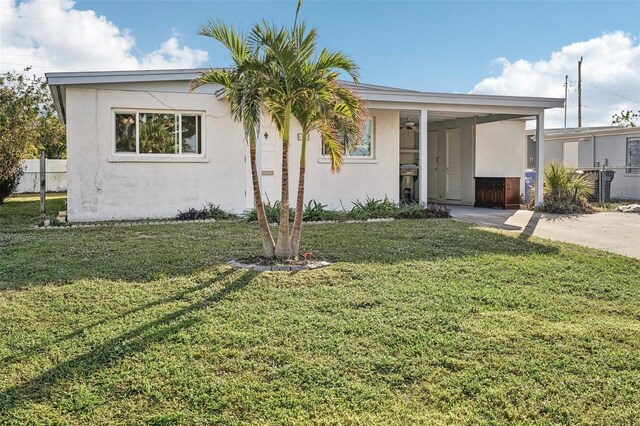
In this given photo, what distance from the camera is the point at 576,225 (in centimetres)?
1130

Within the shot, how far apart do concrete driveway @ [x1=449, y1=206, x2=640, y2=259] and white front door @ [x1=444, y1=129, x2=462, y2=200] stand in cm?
271

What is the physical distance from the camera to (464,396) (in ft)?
11.4

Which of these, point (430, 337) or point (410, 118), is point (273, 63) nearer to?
point (430, 337)

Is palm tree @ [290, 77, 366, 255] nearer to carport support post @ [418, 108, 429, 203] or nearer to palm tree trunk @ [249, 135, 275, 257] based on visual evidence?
palm tree trunk @ [249, 135, 275, 257]

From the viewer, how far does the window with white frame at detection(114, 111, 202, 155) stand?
12.4 meters

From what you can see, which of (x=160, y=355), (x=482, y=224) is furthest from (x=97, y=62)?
(x=160, y=355)

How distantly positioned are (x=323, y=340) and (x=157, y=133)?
9499 millimetres

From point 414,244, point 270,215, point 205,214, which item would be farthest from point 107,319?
point 205,214

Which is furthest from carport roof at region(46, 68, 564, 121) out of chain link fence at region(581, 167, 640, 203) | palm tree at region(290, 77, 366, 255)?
palm tree at region(290, 77, 366, 255)

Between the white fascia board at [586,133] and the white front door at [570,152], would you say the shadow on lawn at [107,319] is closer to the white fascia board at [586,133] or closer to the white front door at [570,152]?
the white fascia board at [586,133]

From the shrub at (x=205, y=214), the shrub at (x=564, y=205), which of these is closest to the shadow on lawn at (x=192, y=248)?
the shrub at (x=205, y=214)

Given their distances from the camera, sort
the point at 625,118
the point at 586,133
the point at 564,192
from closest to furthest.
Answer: the point at 564,192 < the point at 586,133 < the point at 625,118

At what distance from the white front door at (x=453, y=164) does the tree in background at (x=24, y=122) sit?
1369 centimetres

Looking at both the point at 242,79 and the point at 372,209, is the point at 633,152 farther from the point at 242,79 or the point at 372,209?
the point at 242,79
